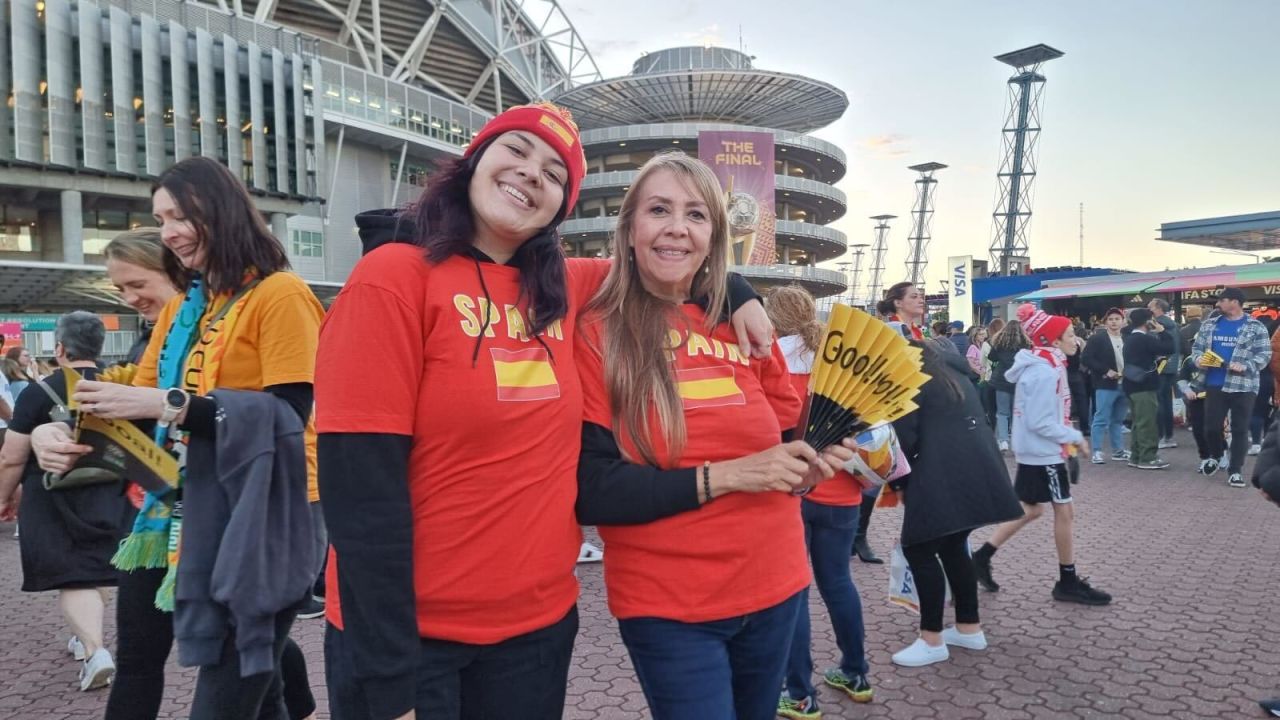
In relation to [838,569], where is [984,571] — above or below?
below

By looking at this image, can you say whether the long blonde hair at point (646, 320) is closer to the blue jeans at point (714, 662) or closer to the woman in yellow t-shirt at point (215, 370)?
the blue jeans at point (714, 662)

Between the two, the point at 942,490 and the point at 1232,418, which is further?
the point at 1232,418

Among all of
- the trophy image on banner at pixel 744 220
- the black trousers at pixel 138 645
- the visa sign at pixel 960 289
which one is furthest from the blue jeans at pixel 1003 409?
the trophy image on banner at pixel 744 220

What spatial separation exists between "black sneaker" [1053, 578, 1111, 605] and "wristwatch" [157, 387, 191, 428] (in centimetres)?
552

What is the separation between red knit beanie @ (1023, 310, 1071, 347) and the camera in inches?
217

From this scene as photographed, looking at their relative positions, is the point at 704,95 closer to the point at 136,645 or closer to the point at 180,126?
the point at 180,126

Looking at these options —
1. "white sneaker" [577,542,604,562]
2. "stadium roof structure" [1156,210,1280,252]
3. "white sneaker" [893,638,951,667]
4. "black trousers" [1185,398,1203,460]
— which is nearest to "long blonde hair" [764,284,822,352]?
"white sneaker" [893,638,951,667]

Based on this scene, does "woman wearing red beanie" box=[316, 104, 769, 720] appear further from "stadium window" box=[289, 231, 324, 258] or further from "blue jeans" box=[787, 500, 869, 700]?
"stadium window" box=[289, 231, 324, 258]

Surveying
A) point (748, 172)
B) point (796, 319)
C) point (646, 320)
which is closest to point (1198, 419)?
point (796, 319)

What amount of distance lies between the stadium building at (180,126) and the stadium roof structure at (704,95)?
1152cm

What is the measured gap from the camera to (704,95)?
5900 centimetres

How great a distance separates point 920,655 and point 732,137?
49719 mm

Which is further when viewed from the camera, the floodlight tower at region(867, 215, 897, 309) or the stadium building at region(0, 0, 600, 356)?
the floodlight tower at region(867, 215, 897, 309)

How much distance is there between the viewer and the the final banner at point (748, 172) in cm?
5019
